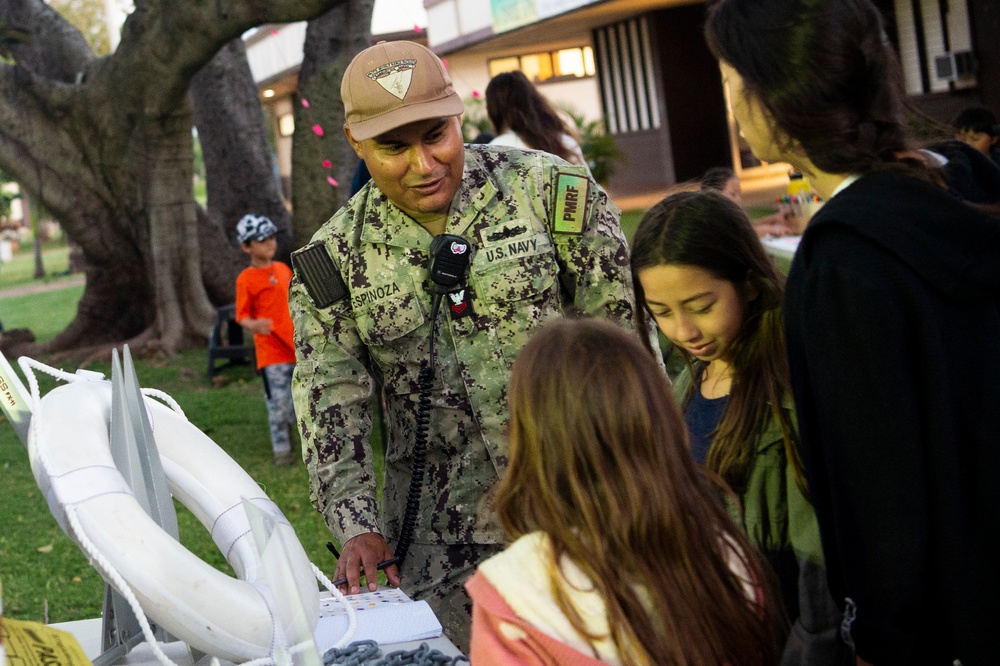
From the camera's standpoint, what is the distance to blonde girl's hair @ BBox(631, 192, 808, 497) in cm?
233

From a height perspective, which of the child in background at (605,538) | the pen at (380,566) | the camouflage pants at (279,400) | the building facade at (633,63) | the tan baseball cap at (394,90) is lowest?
the camouflage pants at (279,400)

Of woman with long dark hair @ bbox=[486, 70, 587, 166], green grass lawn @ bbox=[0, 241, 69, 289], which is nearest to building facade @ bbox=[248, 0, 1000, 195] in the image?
green grass lawn @ bbox=[0, 241, 69, 289]

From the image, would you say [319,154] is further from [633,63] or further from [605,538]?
[633,63]

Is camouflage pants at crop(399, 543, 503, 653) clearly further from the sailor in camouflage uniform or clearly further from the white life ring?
the white life ring

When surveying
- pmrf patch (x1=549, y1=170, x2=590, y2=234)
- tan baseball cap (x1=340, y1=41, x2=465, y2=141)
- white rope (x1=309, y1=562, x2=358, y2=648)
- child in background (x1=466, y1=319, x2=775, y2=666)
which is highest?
tan baseball cap (x1=340, y1=41, x2=465, y2=141)

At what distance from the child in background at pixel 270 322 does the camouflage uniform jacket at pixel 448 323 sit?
15.3 feet

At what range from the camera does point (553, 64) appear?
96.5 ft

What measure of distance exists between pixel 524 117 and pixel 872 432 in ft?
→ 13.7

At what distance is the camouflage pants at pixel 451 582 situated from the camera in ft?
9.71

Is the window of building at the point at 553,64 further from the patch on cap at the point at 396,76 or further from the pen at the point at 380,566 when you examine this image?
the pen at the point at 380,566

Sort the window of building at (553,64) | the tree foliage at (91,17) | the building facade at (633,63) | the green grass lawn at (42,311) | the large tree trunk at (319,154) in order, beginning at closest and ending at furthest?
1. the large tree trunk at (319,154)
2. the green grass lawn at (42,311)
3. the building facade at (633,63)
4. the window of building at (553,64)
5. the tree foliage at (91,17)

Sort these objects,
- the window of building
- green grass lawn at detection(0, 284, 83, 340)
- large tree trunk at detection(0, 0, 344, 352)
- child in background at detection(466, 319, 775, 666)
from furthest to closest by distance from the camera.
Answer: the window of building < green grass lawn at detection(0, 284, 83, 340) < large tree trunk at detection(0, 0, 344, 352) < child in background at detection(466, 319, 775, 666)

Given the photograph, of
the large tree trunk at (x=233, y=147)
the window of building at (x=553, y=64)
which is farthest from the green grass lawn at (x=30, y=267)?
the large tree trunk at (x=233, y=147)

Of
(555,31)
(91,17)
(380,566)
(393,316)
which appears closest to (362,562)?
(380,566)
